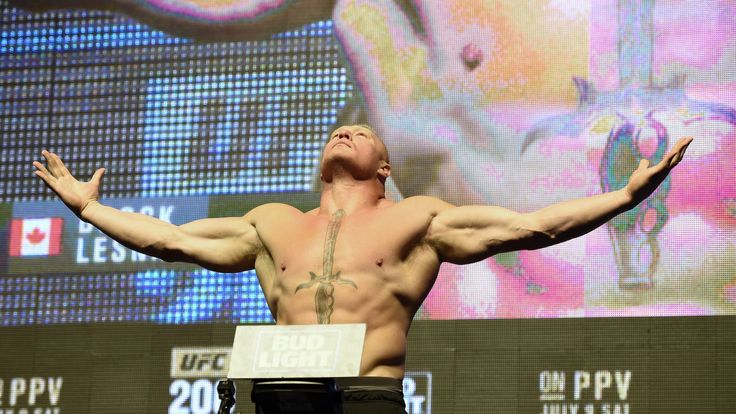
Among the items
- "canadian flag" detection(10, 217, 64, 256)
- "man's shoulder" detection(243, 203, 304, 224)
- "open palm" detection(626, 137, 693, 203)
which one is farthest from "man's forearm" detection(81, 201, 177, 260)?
"canadian flag" detection(10, 217, 64, 256)

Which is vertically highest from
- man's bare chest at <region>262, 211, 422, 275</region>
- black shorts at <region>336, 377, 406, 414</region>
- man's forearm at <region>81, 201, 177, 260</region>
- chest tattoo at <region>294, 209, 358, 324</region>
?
man's forearm at <region>81, 201, 177, 260</region>

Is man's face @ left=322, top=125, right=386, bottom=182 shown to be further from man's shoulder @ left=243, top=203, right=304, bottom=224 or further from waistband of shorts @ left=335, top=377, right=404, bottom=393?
waistband of shorts @ left=335, top=377, right=404, bottom=393

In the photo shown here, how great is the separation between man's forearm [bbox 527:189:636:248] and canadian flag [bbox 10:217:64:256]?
3.91 m

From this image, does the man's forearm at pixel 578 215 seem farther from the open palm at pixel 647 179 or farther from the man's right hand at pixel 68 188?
the man's right hand at pixel 68 188

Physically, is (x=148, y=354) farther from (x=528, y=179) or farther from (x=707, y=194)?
(x=707, y=194)

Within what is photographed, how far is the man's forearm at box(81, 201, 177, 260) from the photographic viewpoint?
3.92m

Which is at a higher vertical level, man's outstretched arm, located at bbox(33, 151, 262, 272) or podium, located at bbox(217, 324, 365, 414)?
man's outstretched arm, located at bbox(33, 151, 262, 272)

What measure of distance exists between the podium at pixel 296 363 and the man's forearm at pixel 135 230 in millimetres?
827

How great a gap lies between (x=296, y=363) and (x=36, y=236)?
413 centimetres

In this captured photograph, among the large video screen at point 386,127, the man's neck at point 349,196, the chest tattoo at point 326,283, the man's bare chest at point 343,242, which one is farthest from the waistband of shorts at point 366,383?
the large video screen at point 386,127

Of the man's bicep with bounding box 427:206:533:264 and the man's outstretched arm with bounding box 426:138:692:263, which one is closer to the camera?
the man's outstretched arm with bounding box 426:138:692:263

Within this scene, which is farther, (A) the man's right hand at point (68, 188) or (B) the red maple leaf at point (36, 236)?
(B) the red maple leaf at point (36, 236)

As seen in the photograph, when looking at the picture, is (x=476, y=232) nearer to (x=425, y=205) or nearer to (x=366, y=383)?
(x=425, y=205)

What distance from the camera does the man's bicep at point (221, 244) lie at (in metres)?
3.86
